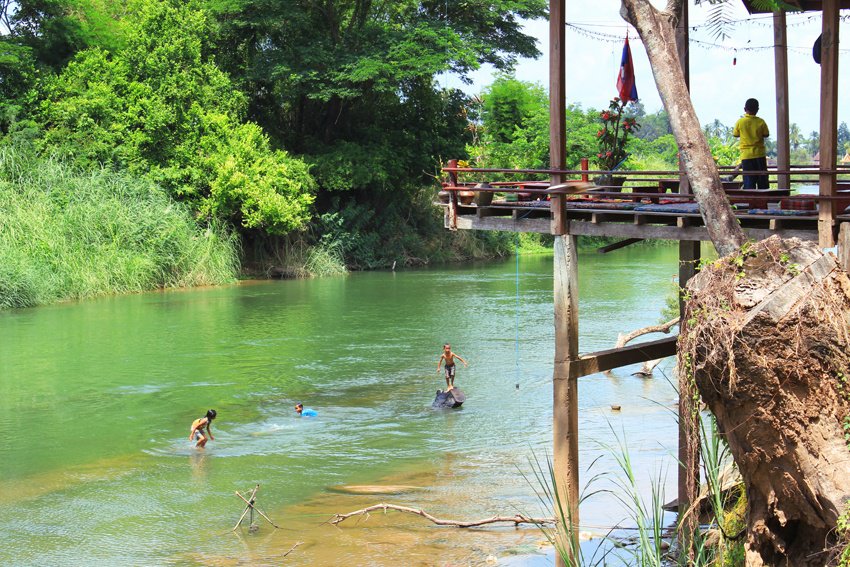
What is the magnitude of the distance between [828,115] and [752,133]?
8.49ft

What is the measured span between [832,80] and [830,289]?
11.6 ft

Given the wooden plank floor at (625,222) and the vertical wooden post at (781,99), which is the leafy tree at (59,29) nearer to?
the wooden plank floor at (625,222)

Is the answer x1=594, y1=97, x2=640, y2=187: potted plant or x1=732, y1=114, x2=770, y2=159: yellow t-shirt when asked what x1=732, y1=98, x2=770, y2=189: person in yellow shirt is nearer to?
x1=732, y1=114, x2=770, y2=159: yellow t-shirt

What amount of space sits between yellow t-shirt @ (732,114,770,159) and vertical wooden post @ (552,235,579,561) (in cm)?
243

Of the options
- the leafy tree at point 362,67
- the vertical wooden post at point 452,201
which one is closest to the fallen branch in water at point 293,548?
the vertical wooden post at point 452,201

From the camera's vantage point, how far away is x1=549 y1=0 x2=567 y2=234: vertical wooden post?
357 inches

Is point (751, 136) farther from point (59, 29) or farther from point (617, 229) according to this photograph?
point (59, 29)

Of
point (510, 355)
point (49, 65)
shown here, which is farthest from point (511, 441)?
point (49, 65)

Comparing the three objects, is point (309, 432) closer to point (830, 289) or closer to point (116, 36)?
point (830, 289)

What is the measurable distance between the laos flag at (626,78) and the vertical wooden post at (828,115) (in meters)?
3.46

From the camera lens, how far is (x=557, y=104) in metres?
9.14

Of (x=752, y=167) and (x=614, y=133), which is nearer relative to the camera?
(x=752, y=167)

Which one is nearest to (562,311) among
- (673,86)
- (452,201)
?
(452,201)

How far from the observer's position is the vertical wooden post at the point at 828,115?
755 cm
